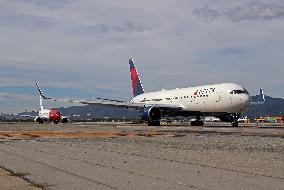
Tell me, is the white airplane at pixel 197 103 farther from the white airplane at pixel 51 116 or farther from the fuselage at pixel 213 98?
the white airplane at pixel 51 116

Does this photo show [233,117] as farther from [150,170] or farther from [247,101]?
[150,170]

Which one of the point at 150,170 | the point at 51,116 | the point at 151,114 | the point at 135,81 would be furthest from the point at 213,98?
the point at 51,116

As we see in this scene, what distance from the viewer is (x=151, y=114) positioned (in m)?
53.8

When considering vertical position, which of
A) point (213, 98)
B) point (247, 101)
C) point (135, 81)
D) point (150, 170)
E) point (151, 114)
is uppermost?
point (135, 81)

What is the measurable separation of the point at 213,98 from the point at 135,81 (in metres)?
28.8

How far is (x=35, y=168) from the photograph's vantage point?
37.0 feet

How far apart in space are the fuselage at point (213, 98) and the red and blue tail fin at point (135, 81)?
662 inches

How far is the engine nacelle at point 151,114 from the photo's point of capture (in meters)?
53.6

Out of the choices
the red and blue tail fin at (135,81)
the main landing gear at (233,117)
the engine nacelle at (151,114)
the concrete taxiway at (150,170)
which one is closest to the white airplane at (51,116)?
the red and blue tail fin at (135,81)

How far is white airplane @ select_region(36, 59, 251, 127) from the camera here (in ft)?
156

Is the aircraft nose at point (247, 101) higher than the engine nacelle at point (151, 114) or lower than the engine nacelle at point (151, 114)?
higher

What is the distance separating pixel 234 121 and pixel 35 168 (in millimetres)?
40376

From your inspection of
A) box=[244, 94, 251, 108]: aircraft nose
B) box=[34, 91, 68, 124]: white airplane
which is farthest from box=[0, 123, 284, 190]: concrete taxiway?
box=[34, 91, 68, 124]: white airplane

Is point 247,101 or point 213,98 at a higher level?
point 213,98
